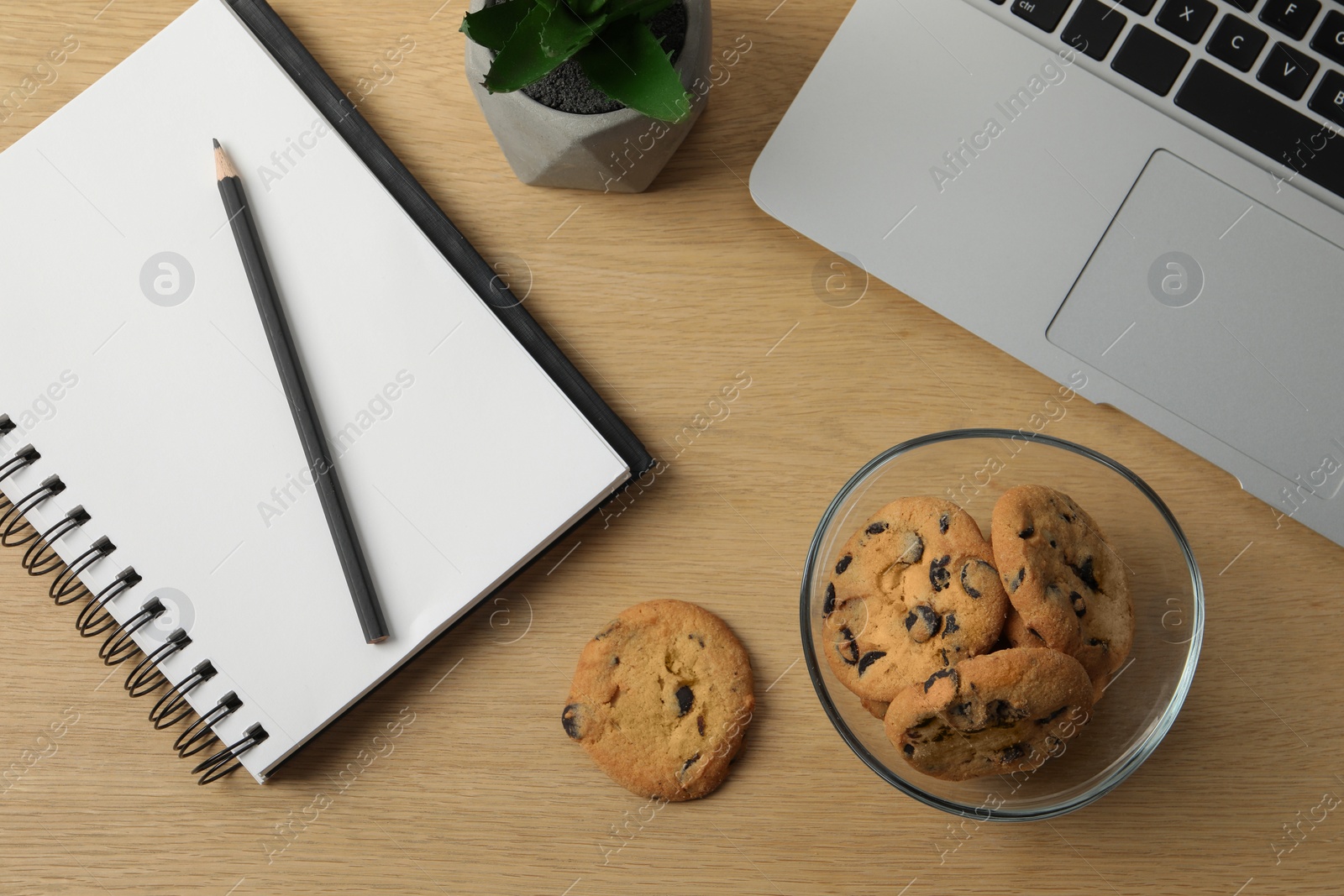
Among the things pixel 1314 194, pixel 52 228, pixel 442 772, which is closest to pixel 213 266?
pixel 52 228

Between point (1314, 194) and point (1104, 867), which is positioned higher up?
point (1314, 194)

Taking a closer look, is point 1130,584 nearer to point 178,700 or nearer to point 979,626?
point 979,626

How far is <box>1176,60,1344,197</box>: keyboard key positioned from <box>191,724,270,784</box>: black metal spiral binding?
0.85 m

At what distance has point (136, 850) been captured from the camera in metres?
0.72

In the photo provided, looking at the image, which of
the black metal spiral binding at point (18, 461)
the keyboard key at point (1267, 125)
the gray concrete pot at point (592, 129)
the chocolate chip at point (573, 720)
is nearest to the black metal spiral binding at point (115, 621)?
the black metal spiral binding at point (18, 461)

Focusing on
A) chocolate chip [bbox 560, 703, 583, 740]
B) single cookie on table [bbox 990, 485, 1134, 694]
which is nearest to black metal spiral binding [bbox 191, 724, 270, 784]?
chocolate chip [bbox 560, 703, 583, 740]

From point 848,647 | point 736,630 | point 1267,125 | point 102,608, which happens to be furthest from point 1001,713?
point 102,608

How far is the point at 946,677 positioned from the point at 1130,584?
202 millimetres

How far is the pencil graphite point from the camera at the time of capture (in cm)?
72

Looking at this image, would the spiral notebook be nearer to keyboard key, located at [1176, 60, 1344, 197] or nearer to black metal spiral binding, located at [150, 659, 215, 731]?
black metal spiral binding, located at [150, 659, 215, 731]

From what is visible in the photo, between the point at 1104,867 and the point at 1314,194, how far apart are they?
0.53 metres

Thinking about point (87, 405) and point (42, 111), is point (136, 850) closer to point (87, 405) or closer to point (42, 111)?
point (87, 405)

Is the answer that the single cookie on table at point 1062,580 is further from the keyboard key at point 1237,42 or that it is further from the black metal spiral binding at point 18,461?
the black metal spiral binding at point 18,461

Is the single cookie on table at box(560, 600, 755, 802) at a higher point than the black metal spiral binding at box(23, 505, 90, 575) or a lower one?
lower
